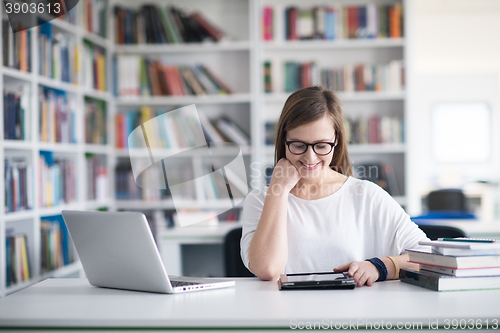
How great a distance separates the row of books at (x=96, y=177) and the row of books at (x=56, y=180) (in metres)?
0.18

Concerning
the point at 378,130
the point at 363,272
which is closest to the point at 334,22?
the point at 378,130

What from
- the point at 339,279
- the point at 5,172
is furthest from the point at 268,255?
the point at 5,172

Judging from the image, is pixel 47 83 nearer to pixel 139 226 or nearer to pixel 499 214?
pixel 139 226

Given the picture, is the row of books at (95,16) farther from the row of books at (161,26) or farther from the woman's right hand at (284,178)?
the woman's right hand at (284,178)

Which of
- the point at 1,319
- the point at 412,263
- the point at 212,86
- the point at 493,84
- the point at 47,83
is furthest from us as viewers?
the point at 493,84

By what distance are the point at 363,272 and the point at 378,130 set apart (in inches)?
96.6

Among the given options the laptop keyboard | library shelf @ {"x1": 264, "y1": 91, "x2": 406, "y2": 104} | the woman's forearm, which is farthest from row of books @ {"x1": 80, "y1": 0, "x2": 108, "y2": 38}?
the laptop keyboard

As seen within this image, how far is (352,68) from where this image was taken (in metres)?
3.40

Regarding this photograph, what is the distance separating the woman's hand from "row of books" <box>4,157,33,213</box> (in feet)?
6.15

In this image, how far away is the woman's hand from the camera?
1.07 m

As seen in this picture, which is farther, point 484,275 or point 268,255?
point 268,255

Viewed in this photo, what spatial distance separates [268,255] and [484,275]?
19.7 inches

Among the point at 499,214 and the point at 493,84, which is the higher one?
the point at 493,84

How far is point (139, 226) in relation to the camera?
96 centimetres
